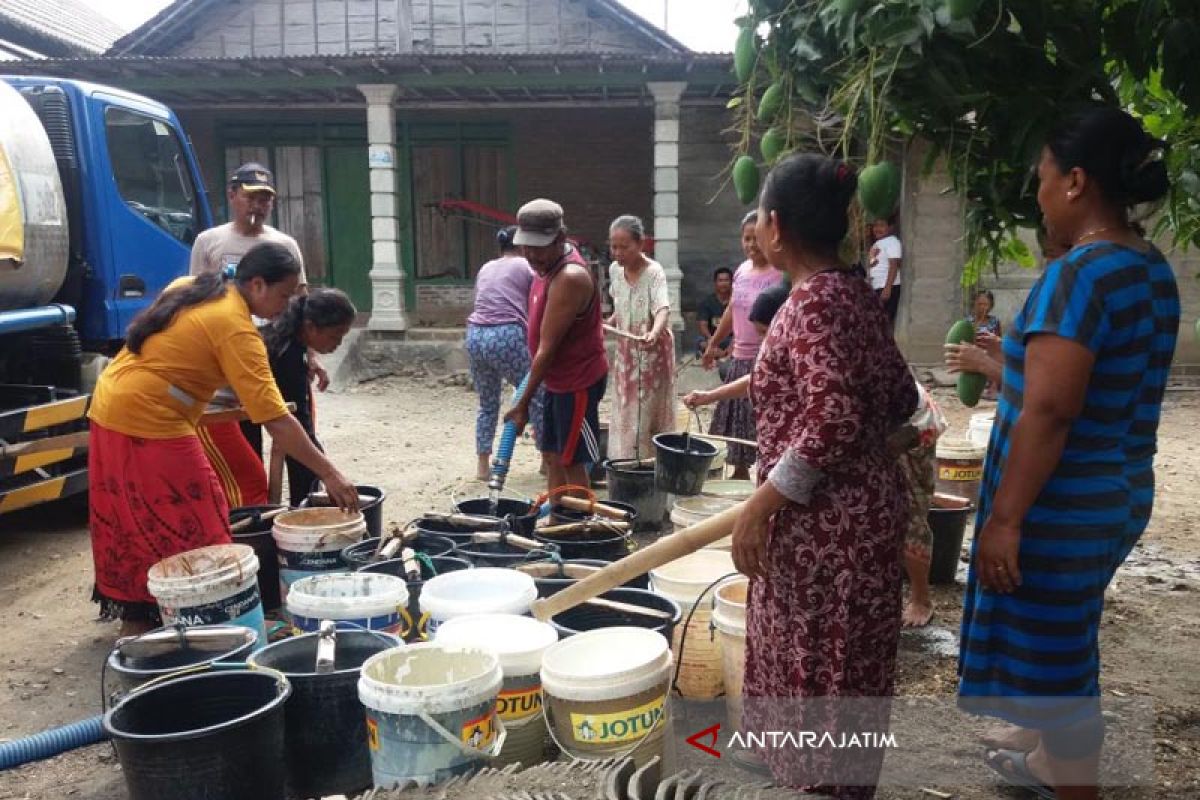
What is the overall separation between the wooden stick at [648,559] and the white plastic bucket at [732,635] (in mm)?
507

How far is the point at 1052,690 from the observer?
216 centimetres

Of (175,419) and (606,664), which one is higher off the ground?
(175,419)

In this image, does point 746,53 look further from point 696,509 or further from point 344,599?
point 696,509

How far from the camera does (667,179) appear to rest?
34.9ft

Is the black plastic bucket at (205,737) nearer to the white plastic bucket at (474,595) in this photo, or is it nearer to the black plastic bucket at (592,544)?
the white plastic bucket at (474,595)

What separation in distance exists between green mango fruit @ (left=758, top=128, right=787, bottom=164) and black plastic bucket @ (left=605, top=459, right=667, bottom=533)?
2951mm

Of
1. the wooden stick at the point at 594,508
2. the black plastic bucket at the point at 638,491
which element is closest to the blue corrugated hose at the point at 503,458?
the black plastic bucket at the point at 638,491

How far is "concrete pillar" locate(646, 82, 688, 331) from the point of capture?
10.5 meters

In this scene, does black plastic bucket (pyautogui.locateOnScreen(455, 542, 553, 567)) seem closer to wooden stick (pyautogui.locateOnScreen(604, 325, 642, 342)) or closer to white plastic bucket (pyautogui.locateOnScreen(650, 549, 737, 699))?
white plastic bucket (pyautogui.locateOnScreen(650, 549, 737, 699))

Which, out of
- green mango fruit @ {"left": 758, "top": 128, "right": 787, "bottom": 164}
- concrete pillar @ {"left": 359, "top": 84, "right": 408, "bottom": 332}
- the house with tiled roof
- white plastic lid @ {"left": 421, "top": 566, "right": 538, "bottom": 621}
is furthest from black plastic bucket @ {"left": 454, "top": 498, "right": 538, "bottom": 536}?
the house with tiled roof

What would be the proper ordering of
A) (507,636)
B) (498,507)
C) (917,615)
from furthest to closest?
(498,507) < (917,615) < (507,636)

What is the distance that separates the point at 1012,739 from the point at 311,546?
2451 mm

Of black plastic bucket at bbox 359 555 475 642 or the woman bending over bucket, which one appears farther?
the woman bending over bucket

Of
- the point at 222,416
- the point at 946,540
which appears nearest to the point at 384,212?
the point at 222,416
